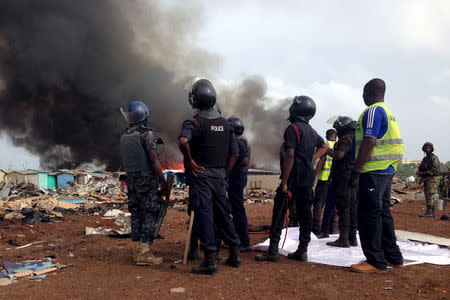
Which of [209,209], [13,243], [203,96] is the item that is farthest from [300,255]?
[13,243]

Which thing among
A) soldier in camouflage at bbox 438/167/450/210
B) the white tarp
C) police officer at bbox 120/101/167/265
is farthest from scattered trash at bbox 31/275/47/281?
soldier in camouflage at bbox 438/167/450/210

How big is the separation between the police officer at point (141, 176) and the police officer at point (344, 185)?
269cm

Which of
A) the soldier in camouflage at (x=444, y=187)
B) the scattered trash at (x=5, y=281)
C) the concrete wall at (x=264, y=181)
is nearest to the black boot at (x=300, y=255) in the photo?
the scattered trash at (x=5, y=281)

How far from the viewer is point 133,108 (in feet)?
15.0

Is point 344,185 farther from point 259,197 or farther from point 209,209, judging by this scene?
point 259,197

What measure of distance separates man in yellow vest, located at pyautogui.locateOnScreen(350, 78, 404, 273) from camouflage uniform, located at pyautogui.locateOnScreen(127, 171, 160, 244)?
2.35m

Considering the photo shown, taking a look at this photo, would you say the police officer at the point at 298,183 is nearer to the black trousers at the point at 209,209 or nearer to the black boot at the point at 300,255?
the black boot at the point at 300,255

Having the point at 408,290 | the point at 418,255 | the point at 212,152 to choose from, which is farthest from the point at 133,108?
the point at 418,255

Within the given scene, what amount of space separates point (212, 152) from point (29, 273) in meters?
2.37

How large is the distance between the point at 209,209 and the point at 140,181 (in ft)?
3.40

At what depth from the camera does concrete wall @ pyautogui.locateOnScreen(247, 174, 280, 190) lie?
27.6m

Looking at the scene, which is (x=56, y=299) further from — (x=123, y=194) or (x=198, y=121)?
(x=123, y=194)

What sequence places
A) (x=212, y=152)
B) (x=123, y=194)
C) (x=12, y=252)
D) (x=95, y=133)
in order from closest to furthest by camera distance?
(x=212, y=152), (x=12, y=252), (x=123, y=194), (x=95, y=133)

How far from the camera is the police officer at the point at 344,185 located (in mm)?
5328
